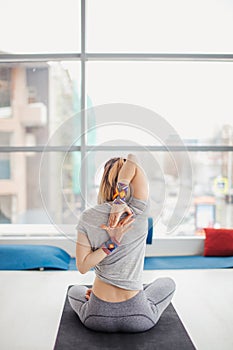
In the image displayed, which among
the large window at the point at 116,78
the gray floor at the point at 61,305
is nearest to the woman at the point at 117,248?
the gray floor at the point at 61,305

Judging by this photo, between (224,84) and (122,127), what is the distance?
2600mm

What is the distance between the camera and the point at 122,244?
1742 mm

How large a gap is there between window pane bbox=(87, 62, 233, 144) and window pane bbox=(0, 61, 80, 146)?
1.44 feet

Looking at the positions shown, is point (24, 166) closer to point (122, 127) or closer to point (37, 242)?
point (37, 242)

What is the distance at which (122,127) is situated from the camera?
5.71 feet

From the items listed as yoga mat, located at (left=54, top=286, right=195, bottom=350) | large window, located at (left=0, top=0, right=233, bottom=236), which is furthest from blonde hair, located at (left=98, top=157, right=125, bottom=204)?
large window, located at (left=0, top=0, right=233, bottom=236)

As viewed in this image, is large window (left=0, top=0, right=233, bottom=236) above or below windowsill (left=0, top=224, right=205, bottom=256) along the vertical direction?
above

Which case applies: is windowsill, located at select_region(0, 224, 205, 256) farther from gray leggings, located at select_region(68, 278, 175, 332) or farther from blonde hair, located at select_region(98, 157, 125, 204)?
blonde hair, located at select_region(98, 157, 125, 204)

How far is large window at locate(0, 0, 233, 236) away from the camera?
12.8 ft

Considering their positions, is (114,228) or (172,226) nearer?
(114,228)
